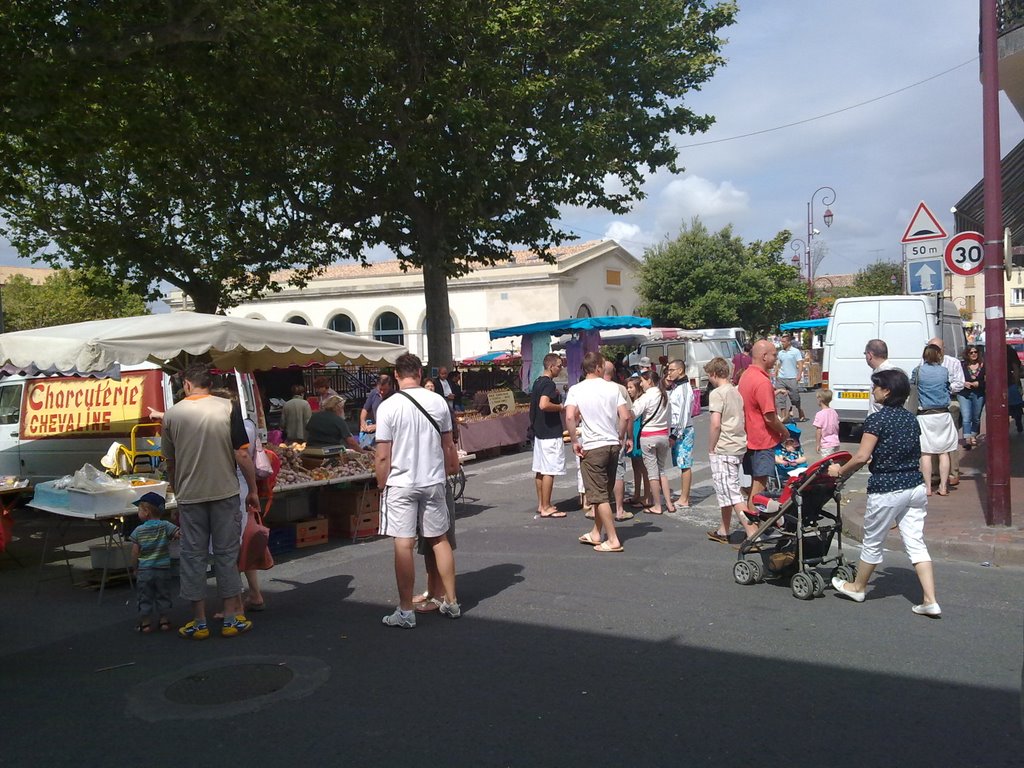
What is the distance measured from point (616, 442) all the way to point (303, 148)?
42.5 feet

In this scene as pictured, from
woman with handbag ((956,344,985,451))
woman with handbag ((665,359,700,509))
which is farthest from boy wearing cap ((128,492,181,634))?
woman with handbag ((956,344,985,451))

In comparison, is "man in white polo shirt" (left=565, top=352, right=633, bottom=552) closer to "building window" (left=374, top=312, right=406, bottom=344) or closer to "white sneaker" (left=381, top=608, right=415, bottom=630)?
"white sneaker" (left=381, top=608, right=415, bottom=630)

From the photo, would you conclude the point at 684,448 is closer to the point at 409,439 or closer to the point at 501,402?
the point at 409,439

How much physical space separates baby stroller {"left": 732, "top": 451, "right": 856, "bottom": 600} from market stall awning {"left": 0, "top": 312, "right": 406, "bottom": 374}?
531cm

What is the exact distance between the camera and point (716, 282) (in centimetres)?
3981

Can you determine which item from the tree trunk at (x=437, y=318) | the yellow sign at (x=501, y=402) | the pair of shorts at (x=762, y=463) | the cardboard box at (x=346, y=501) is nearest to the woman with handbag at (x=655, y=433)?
the pair of shorts at (x=762, y=463)

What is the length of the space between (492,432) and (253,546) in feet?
33.6

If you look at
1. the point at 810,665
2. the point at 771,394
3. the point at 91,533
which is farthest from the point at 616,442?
the point at 91,533

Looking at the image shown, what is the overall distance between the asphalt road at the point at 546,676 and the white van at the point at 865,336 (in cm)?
768

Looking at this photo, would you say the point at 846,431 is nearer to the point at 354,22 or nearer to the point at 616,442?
the point at 616,442

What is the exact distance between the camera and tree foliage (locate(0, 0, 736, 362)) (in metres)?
12.9

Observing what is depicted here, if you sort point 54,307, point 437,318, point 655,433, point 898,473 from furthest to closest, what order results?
point 54,307 < point 437,318 < point 655,433 < point 898,473

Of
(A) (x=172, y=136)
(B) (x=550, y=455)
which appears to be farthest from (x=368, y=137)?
(B) (x=550, y=455)

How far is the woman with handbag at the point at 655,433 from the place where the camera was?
9.82m
